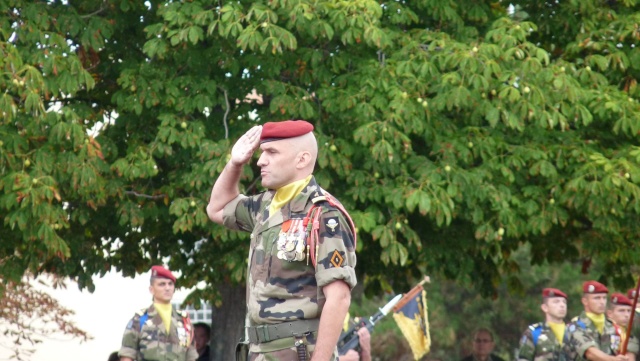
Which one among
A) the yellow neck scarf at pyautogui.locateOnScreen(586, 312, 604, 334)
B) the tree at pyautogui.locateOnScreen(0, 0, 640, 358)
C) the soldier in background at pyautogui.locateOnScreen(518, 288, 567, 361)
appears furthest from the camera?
the soldier in background at pyautogui.locateOnScreen(518, 288, 567, 361)

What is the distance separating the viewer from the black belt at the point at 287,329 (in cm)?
623

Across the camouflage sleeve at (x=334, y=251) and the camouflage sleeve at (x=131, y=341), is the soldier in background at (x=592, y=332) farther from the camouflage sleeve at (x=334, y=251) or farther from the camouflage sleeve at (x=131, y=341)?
the camouflage sleeve at (x=334, y=251)

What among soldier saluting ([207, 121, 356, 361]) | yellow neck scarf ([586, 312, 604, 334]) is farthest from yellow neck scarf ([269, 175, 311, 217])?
yellow neck scarf ([586, 312, 604, 334])

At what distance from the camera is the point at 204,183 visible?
13.7m

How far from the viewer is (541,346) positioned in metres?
14.6

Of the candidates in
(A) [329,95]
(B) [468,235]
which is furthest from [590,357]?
(A) [329,95]

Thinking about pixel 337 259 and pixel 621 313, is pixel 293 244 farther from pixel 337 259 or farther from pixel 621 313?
pixel 621 313

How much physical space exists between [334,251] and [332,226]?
0.15m

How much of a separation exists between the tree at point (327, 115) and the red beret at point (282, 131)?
20.9 feet

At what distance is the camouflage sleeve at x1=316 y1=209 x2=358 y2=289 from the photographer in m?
6.09

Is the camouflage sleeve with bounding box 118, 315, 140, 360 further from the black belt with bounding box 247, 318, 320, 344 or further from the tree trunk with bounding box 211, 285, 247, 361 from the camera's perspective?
the black belt with bounding box 247, 318, 320, 344

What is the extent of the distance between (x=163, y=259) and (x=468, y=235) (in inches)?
159

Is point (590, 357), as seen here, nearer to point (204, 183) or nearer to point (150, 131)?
point (204, 183)

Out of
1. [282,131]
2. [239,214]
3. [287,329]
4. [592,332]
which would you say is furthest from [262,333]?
[592,332]
